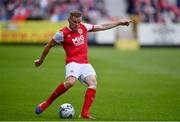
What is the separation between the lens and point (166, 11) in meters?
41.0

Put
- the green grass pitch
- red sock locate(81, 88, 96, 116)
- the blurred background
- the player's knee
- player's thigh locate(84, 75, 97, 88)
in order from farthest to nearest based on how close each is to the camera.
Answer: the blurred background < the green grass pitch < player's thigh locate(84, 75, 97, 88) < the player's knee < red sock locate(81, 88, 96, 116)

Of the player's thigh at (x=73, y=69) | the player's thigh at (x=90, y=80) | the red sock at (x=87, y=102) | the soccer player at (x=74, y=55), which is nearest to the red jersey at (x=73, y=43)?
the soccer player at (x=74, y=55)

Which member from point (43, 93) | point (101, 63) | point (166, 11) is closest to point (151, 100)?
point (43, 93)

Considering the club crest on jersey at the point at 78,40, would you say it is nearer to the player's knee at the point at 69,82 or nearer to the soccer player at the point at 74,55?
the soccer player at the point at 74,55

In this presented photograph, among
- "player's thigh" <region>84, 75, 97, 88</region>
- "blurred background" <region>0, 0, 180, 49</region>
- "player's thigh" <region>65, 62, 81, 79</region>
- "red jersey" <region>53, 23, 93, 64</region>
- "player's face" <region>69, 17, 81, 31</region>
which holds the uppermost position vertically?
"player's face" <region>69, 17, 81, 31</region>

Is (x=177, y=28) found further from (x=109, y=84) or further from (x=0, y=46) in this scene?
(x=109, y=84)

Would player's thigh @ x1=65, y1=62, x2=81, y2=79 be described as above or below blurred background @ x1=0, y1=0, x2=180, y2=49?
above

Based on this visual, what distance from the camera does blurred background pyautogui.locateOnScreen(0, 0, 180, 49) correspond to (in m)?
37.3

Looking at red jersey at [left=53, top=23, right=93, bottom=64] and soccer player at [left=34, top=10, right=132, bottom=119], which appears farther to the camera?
red jersey at [left=53, top=23, right=93, bottom=64]

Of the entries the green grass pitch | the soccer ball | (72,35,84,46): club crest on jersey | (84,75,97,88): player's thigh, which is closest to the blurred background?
the green grass pitch

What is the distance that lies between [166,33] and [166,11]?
4.17 meters

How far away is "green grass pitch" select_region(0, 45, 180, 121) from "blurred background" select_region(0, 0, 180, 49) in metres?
2.82

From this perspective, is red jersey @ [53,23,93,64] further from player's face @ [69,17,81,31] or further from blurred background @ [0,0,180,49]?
blurred background @ [0,0,180,49]

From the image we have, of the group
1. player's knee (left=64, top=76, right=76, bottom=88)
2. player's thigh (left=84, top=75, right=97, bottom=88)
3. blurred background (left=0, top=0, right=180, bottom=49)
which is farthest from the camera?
blurred background (left=0, top=0, right=180, bottom=49)
